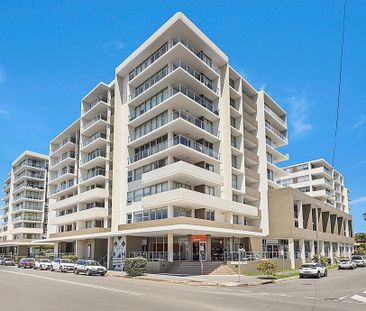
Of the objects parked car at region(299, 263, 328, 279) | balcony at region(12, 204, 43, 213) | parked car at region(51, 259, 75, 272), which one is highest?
balcony at region(12, 204, 43, 213)

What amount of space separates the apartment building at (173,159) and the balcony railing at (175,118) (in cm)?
13

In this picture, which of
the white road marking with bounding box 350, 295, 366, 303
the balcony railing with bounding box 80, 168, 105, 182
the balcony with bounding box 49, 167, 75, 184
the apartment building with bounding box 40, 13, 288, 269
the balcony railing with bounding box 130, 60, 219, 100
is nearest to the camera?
the white road marking with bounding box 350, 295, 366, 303

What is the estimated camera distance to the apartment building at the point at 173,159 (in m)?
40.4

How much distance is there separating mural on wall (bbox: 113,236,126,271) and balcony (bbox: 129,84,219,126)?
15520mm

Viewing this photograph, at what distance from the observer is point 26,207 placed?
9494 centimetres

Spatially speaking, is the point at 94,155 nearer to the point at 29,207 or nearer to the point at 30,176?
the point at 29,207

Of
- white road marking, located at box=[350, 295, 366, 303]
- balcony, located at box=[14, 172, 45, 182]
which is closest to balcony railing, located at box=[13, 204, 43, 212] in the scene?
balcony, located at box=[14, 172, 45, 182]

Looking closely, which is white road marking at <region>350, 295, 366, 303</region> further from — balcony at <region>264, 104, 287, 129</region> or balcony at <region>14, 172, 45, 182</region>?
balcony at <region>14, 172, 45, 182</region>

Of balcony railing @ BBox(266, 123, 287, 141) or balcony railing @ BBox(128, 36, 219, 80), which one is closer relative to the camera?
balcony railing @ BBox(128, 36, 219, 80)

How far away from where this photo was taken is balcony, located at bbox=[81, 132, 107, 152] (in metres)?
54.4

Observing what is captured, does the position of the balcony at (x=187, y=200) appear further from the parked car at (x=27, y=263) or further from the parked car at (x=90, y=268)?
the parked car at (x=27, y=263)

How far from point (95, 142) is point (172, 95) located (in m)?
18.1

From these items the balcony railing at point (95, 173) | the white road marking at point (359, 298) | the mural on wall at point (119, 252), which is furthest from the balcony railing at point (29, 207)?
the white road marking at point (359, 298)

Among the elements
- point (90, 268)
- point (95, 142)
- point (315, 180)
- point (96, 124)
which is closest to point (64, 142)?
point (96, 124)
